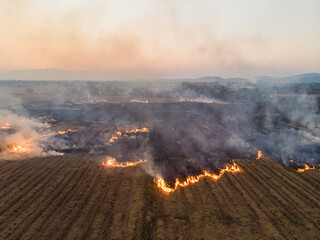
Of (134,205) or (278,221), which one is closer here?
(278,221)

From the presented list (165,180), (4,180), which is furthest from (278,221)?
(4,180)

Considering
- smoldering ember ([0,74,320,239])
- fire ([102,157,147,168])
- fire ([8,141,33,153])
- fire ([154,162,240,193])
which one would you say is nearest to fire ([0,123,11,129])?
smoldering ember ([0,74,320,239])

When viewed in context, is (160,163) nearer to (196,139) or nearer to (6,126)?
(196,139)

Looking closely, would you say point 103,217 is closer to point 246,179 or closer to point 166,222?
point 166,222

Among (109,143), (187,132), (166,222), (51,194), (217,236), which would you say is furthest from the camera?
(187,132)

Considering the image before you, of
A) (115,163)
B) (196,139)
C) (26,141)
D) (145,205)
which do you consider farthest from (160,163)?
(26,141)

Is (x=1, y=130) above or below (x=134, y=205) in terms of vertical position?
above

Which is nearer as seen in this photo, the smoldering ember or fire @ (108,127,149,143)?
the smoldering ember

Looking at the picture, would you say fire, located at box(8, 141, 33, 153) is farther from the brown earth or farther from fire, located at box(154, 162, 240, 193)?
fire, located at box(154, 162, 240, 193)

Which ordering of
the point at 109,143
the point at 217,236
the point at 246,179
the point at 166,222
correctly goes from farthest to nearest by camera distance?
the point at 109,143, the point at 246,179, the point at 166,222, the point at 217,236
